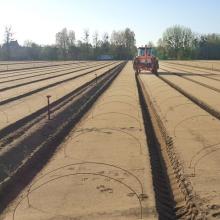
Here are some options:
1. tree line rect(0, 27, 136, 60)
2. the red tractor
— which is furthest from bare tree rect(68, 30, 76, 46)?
the red tractor

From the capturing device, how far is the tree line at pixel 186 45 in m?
106

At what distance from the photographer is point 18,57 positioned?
11288 centimetres

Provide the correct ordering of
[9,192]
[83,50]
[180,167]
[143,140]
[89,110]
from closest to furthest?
[9,192] → [180,167] → [143,140] → [89,110] → [83,50]

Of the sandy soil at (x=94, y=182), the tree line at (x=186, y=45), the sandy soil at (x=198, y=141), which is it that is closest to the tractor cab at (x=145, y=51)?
the sandy soil at (x=198, y=141)

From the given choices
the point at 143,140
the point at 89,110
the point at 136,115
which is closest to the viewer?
the point at 143,140

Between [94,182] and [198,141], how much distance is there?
11.7 ft

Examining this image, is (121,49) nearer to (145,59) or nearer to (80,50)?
(80,50)

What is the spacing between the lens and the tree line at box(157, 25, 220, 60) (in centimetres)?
10581

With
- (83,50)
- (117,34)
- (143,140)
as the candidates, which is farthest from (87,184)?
(117,34)

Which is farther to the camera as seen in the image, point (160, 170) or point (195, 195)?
point (160, 170)

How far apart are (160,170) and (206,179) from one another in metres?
1.31

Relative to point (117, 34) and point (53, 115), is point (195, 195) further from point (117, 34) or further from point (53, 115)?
point (117, 34)

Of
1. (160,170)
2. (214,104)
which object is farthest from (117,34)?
(160,170)

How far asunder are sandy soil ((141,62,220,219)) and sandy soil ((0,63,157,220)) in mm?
677
